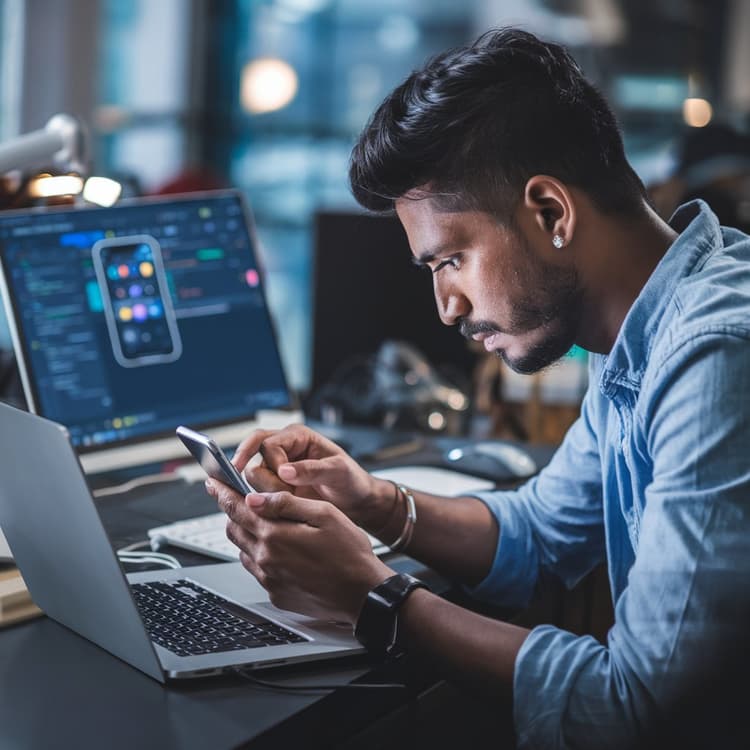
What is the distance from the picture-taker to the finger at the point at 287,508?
97 cm

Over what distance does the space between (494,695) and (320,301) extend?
4.78 feet

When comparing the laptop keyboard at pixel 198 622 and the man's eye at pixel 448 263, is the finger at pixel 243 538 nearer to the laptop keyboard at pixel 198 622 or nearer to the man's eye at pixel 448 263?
the laptop keyboard at pixel 198 622

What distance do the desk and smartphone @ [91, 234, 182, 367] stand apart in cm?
60

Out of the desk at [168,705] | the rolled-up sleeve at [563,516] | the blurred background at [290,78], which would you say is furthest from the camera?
the blurred background at [290,78]

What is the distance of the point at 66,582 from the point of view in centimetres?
93

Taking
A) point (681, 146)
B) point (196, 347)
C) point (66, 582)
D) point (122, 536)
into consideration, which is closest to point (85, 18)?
point (681, 146)

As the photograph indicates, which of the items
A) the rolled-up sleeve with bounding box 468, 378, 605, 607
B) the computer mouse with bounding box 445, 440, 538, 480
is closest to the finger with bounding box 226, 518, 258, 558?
the rolled-up sleeve with bounding box 468, 378, 605, 607

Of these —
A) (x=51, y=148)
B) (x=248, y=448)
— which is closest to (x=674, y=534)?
(x=248, y=448)

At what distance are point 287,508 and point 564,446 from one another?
477 mm

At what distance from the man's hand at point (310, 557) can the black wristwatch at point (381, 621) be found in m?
0.02

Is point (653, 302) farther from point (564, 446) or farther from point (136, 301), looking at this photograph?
point (136, 301)

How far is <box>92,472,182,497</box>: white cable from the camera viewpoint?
1.46 meters

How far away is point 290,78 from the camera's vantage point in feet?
19.8

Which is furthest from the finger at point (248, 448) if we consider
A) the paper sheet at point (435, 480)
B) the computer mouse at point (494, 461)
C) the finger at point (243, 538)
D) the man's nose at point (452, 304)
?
the computer mouse at point (494, 461)
